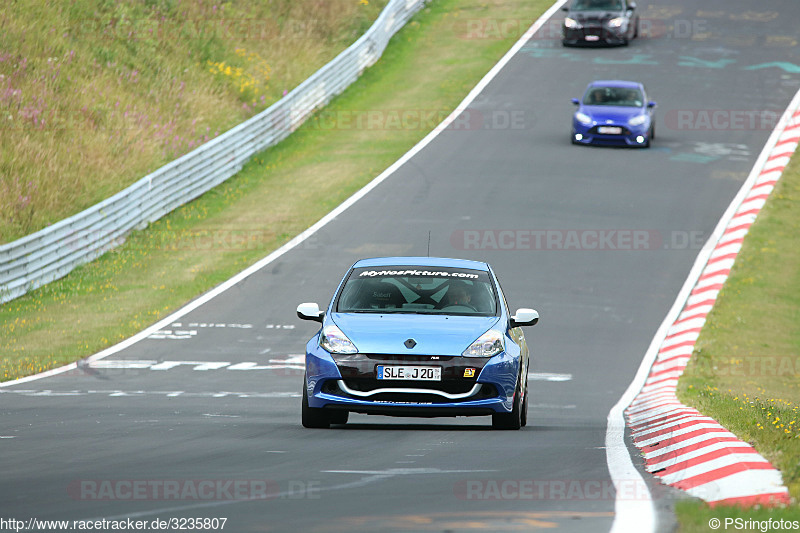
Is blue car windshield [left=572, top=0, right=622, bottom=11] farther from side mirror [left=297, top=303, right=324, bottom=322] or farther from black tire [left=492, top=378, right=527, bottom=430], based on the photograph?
black tire [left=492, top=378, right=527, bottom=430]

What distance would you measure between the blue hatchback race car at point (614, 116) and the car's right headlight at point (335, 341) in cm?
2177

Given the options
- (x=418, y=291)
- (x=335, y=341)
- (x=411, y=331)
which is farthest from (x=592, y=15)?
(x=335, y=341)

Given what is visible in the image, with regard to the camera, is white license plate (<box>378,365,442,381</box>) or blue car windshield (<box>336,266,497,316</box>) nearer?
white license plate (<box>378,365,442,381</box>)

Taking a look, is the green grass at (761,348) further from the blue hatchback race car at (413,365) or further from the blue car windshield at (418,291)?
the blue car windshield at (418,291)

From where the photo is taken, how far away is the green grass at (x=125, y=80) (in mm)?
28000

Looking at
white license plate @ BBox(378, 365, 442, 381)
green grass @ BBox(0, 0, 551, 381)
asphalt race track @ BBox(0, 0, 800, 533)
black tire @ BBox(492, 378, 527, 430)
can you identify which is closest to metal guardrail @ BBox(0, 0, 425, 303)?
green grass @ BBox(0, 0, 551, 381)

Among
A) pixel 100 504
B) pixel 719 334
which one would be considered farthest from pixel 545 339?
pixel 100 504

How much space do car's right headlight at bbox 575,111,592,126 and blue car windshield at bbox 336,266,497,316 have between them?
20182 mm

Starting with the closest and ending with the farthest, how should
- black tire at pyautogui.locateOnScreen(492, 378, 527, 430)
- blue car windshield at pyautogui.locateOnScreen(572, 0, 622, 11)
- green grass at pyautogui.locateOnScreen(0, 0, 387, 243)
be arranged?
black tire at pyautogui.locateOnScreen(492, 378, 527, 430)
green grass at pyautogui.locateOnScreen(0, 0, 387, 243)
blue car windshield at pyautogui.locateOnScreen(572, 0, 622, 11)

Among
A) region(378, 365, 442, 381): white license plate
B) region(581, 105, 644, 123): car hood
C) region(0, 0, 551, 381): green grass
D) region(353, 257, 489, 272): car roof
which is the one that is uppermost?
region(353, 257, 489, 272): car roof

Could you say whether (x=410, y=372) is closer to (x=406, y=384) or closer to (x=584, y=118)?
(x=406, y=384)

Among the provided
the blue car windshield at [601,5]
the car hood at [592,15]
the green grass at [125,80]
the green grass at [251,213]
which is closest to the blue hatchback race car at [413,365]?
the green grass at [251,213]

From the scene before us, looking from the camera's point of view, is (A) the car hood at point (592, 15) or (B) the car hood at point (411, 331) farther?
(A) the car hood at point (592, 15)

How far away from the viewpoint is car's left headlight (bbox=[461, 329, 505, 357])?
10.8 meters
